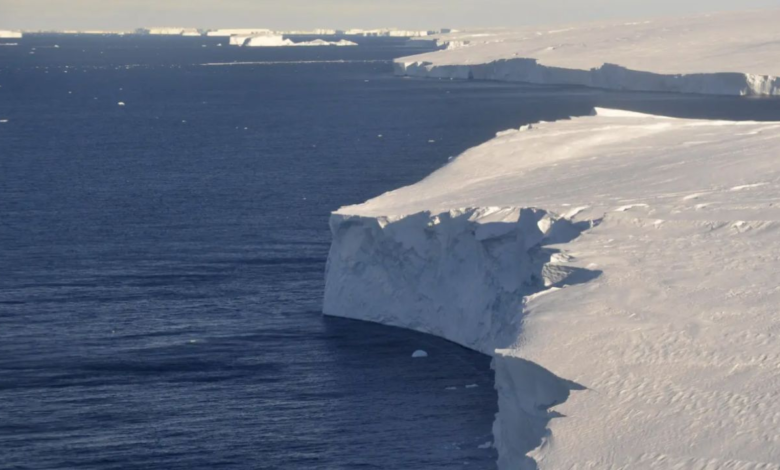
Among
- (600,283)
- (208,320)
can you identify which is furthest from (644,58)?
(600,283)

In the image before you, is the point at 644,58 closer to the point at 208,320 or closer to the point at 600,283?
the point at 208,320

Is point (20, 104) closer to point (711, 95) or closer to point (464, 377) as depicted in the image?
point (711, 95)

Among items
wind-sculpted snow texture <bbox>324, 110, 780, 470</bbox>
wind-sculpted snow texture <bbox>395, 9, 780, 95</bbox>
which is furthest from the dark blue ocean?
wind-sculpted snow texture <bbox>395, 9, 780, 95</bbox>

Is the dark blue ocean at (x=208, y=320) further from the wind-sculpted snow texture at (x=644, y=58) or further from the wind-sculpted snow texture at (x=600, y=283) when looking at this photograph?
the wind-sculpted snow texture at (x=644, y=58)

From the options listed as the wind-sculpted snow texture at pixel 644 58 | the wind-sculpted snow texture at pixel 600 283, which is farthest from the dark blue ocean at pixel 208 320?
the wind-sculpted snow texture at pixel 644 58

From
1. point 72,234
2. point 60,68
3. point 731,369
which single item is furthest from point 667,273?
point 60,68

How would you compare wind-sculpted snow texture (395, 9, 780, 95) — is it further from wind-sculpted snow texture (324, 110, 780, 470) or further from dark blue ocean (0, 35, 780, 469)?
wind-sculpted snow texture (324, 110, 780, 470)
